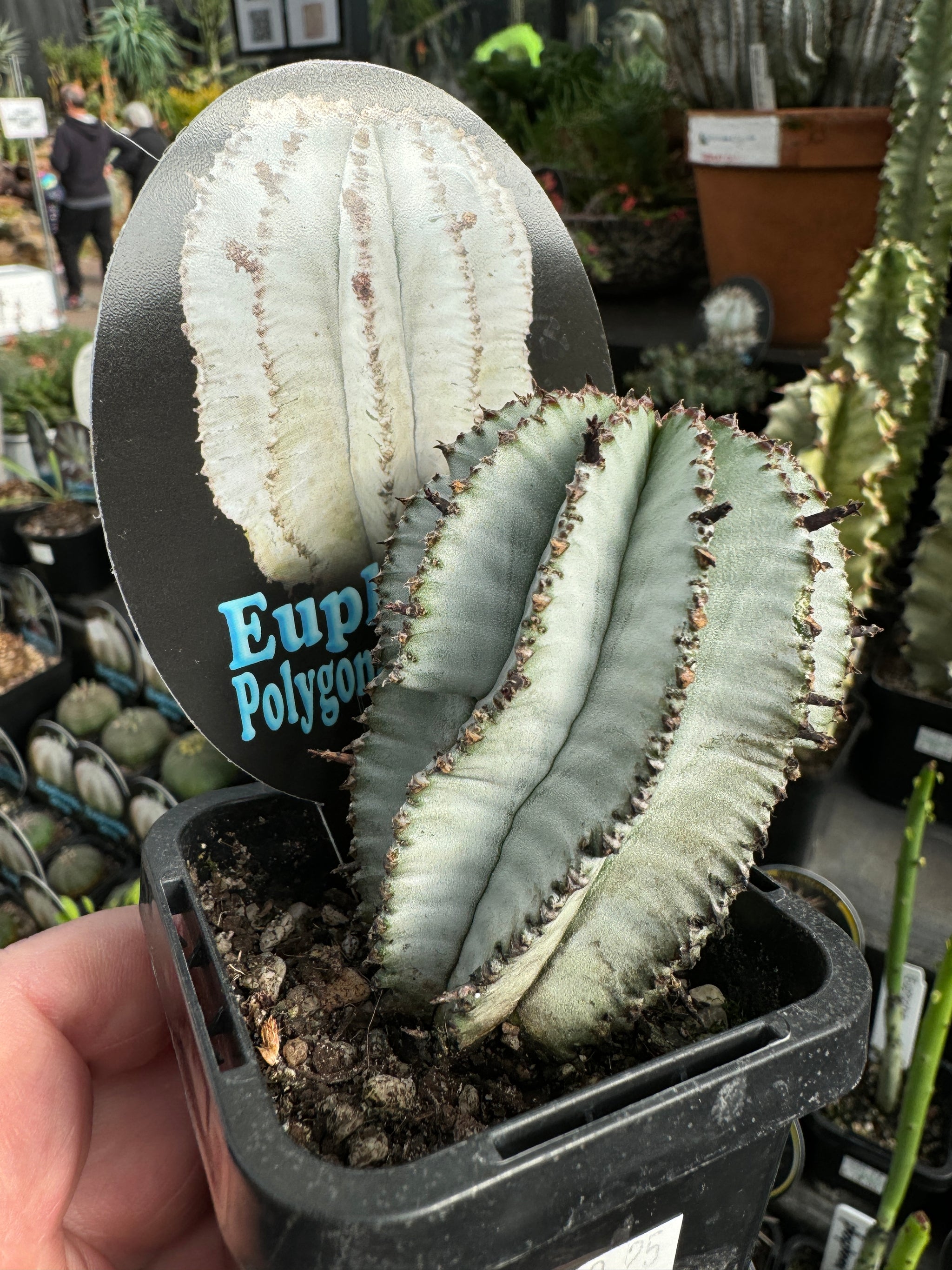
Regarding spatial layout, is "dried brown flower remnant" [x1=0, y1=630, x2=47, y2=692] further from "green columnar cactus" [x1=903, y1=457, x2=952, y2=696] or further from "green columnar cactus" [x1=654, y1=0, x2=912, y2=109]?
"green columnar cactus" [x1=654, y1=0, x2=912, y2=109]

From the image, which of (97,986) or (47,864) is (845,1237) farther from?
(47,864)

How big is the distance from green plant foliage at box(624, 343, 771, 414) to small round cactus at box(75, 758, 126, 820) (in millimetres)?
1152

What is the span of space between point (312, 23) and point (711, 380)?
4.38 meters

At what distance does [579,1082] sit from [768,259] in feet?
5.78

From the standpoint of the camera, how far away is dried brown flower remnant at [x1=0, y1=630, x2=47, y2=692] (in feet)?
5.86

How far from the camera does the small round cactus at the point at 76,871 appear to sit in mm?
1529

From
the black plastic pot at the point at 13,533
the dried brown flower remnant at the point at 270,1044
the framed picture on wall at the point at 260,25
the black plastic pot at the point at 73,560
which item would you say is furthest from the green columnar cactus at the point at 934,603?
the framed picture on wall at the point at 260,25

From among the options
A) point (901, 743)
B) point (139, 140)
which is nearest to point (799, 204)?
point (901, 743)

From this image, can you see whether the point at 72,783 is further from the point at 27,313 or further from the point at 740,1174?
the point at 27,313

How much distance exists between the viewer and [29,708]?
1764 mm

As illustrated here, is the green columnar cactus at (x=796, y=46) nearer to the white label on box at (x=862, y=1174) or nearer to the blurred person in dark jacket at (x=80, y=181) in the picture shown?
the white label on box at (x=862, y=1174)

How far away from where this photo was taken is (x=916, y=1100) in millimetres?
844

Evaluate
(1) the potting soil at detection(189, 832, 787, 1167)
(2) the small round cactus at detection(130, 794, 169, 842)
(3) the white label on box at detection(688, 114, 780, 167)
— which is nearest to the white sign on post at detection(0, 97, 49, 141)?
(3) the white label on box at detection(688, 114, 780, 167)

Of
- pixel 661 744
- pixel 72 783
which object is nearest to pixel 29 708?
pixel 72 783
